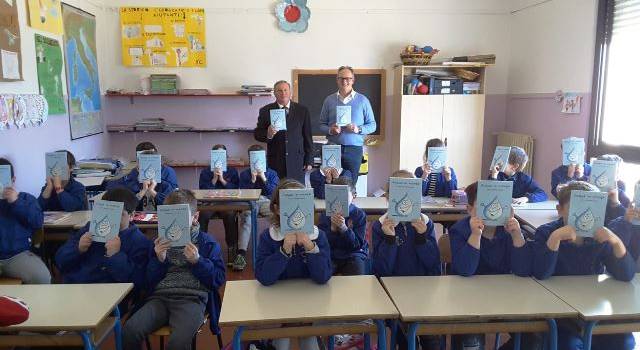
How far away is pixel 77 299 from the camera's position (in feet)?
6.18

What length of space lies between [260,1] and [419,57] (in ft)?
6.55

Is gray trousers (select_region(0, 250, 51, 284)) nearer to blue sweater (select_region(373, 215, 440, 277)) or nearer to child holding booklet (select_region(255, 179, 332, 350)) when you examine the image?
child holding booklet (select_region(255, 179, 332, 350))

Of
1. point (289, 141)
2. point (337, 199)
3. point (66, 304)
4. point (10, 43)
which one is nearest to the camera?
point (66, 304)

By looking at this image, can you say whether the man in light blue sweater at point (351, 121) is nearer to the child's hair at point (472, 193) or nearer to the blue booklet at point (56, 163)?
the blue booklet at point (56, 163)

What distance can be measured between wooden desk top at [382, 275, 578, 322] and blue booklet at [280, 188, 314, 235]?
426mm

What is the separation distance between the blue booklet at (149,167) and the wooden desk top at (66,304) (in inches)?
55.6

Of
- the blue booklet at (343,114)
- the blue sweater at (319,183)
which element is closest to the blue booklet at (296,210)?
the blue sweater at (319,183)

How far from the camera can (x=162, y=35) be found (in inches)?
223

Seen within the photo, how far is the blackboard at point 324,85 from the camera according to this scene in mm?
5977

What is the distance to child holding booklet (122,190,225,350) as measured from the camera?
2.15 meters

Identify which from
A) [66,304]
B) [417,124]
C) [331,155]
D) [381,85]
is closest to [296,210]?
[66,304]

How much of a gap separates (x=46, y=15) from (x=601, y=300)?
14.6 ft

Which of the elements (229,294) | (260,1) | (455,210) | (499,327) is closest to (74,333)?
(229,294)

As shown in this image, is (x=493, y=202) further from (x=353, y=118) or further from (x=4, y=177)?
(x=353, y=118)
